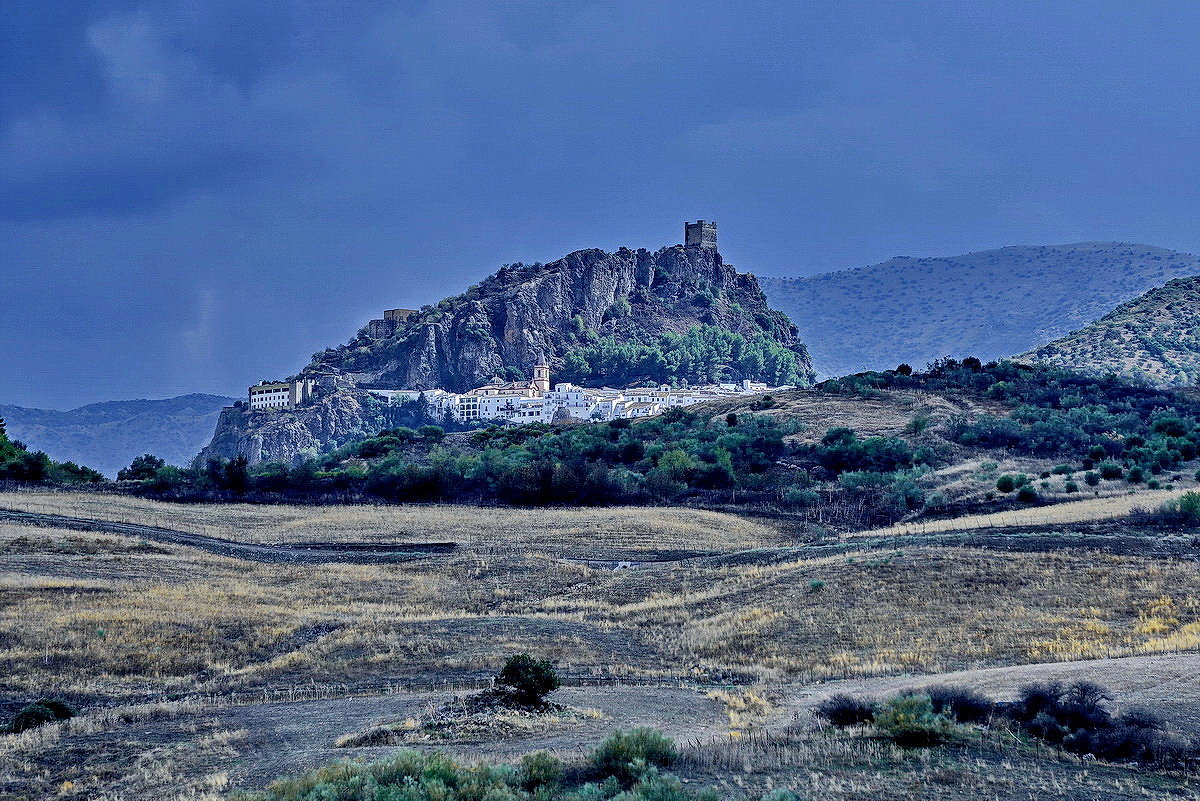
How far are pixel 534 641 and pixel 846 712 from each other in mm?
10190

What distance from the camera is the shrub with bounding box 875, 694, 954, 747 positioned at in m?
11.6

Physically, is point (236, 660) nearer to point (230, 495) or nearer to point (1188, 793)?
point (1188, 793)

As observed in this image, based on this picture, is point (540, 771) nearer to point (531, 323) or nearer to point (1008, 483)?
point (1008, 483)

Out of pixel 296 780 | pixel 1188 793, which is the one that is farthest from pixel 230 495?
pixel 1188 793

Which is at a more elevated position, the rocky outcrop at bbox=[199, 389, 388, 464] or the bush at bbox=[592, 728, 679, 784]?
the rocky outcrop at bbox=[199, 389, 388, 464]

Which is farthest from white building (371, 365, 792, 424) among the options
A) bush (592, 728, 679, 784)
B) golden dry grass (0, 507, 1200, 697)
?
bush (592, 728, 679, 784)

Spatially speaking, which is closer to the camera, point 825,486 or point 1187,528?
point 1187,528

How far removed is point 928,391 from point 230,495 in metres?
53.6

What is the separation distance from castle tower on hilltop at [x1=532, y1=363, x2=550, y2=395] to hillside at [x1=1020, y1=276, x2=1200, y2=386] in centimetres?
6613

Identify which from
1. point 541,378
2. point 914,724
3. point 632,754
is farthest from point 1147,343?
point 632,754

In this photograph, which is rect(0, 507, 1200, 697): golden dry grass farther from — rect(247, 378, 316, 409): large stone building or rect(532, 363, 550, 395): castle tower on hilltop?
rect(247, 378, 316, 409): large stone building

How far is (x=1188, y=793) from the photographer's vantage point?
9.53 metres

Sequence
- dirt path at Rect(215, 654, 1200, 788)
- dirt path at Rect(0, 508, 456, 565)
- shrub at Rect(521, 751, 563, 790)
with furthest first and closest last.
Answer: dirt path at Rect(0, 508, 456, 565) → dirt path at Rect(215, 654, 1200, 788) → shrub at Rect(521, 751, 563, 790)

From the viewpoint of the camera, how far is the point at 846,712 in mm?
13031
